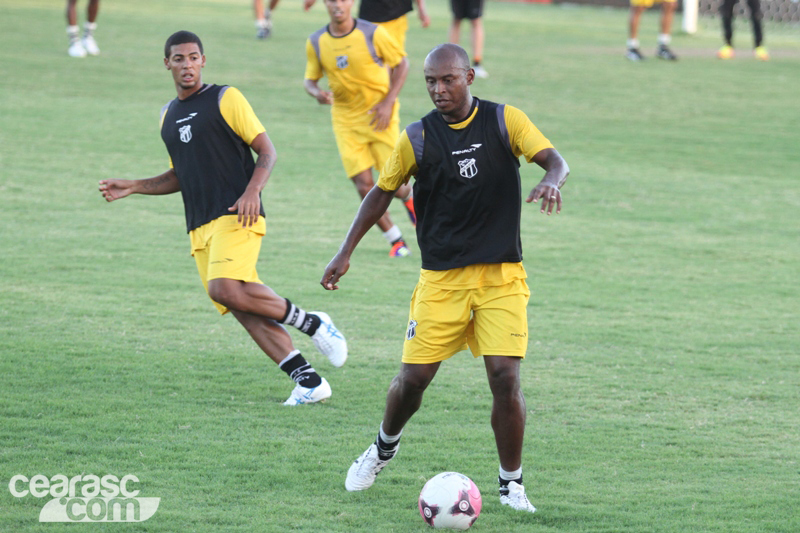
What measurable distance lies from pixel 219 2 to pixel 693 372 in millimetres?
24431

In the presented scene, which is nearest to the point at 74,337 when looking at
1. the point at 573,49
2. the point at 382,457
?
the point at 382,457

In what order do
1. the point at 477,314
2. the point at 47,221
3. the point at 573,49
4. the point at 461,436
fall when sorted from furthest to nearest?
the point at 573,49, the point at 47,221, the point at 461,436, the point at 477,314

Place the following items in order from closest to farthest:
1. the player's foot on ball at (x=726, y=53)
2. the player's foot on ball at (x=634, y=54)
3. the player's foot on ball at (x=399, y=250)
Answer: the player's foot on ball at (x=399, y=250) < the player's foot on ball at (x=634, y=54) < the player's foot on ball at (x=726, y=53)

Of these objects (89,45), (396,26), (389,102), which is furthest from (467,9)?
(389,102)

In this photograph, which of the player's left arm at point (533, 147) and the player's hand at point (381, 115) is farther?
the player's hand at point (381, 115)

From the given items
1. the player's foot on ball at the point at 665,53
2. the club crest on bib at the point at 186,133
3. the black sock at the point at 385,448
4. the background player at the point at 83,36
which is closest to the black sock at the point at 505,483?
the black sock at the point at 385,448

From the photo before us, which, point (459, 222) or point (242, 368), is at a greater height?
point (459, 222)

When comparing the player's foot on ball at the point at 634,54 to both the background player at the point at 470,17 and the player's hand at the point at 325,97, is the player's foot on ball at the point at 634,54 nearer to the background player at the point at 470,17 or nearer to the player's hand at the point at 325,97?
the background player at the point at 470,17

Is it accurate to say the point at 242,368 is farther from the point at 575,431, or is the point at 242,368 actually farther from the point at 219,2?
the point at 219,2

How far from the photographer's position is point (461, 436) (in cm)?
570

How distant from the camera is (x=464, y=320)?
483 centimetres

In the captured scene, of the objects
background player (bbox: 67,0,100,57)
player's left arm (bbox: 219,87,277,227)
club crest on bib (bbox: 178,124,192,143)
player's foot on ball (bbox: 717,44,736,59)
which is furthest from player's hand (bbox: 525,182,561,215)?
player's foot on ball (bbox: 717,44,736,59)

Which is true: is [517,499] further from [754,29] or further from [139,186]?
[754,29]

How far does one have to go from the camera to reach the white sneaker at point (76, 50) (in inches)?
742
